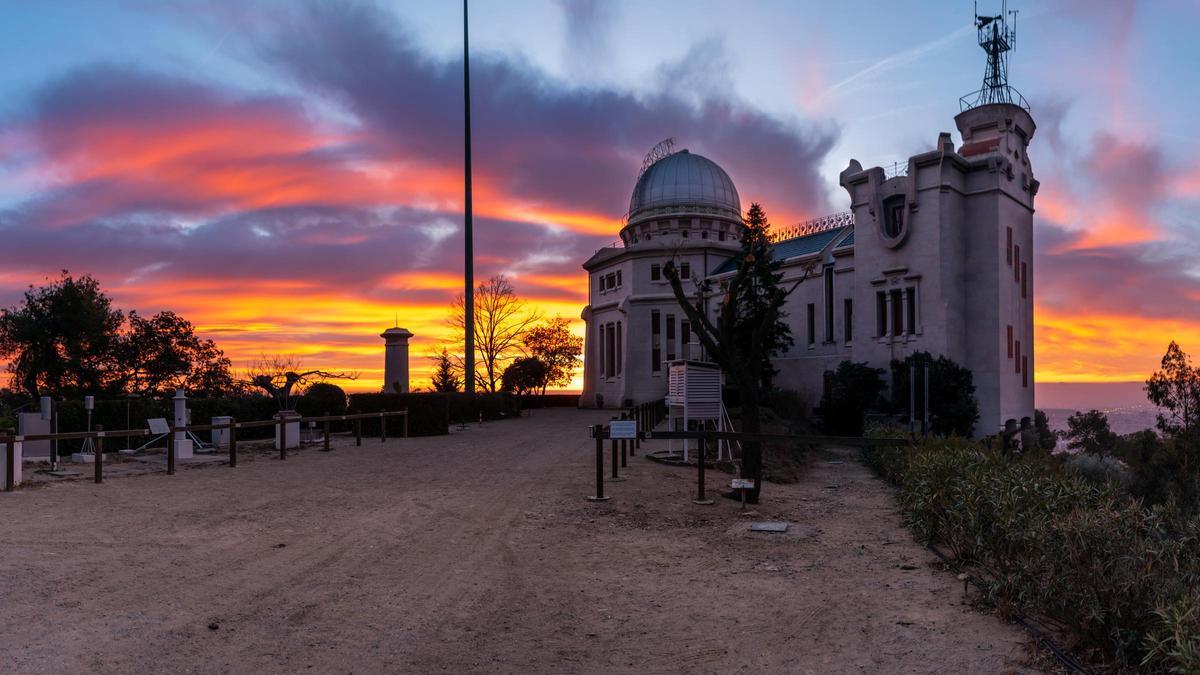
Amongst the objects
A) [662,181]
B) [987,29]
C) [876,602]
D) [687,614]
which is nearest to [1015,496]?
[876,602]

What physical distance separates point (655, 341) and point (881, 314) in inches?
786

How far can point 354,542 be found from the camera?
9.71 metres

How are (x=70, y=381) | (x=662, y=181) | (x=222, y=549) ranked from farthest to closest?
(x=662, y=181), (x=70, y=381), (x=222, y=549)

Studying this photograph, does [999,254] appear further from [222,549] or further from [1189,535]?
[222,549]

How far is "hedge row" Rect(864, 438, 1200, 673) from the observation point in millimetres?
5172

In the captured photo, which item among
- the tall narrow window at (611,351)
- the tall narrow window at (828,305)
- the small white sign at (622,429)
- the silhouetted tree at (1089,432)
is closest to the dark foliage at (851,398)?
→ the tall narrow window at (828,305)

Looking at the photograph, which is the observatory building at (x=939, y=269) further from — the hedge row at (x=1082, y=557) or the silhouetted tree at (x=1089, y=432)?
the hedge row at (x=1082, y=557)

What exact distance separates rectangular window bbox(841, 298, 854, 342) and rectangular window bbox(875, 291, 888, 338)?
3.11 meters

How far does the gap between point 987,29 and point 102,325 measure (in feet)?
151

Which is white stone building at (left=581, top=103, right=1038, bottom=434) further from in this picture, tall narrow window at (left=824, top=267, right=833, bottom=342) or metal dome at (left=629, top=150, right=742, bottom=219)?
metal dome at (left=629, top=150, right=742, bottom=219)

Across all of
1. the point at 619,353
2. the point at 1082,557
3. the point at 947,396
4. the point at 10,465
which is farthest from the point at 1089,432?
the point at 10,465

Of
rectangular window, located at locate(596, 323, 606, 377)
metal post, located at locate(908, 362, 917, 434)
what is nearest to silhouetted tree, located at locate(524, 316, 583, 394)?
→ rectangular window, located at locate(596, 323, 606, 377)

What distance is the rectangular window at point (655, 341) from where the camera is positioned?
54719 mm

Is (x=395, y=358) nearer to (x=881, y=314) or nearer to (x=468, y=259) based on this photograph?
(x=468, y=259)
